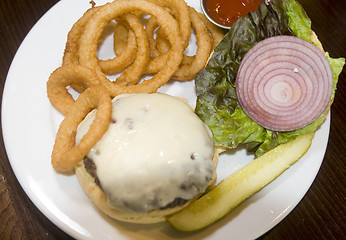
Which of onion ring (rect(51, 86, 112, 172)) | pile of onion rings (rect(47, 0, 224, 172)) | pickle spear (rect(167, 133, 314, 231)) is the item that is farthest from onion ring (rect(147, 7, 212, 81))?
pickle spear (rect(167, 133, 314, 231))

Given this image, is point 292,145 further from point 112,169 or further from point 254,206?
point 112,169

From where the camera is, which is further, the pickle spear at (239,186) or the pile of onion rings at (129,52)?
the pile of onion rings at (129,52)

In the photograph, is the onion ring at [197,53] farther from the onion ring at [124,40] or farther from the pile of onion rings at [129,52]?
the onion ring at [124,40]

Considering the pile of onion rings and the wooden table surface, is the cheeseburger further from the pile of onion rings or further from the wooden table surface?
the wooden table surface

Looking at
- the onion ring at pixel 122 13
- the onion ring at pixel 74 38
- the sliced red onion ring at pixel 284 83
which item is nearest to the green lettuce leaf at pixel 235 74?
the sliced red onion ring at pixel 284 83

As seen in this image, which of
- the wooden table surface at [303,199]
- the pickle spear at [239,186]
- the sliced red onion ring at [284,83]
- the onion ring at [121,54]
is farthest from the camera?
the onion ring at [121,54]

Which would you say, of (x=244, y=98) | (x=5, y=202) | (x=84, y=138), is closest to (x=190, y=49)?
(x=244, y=98)
